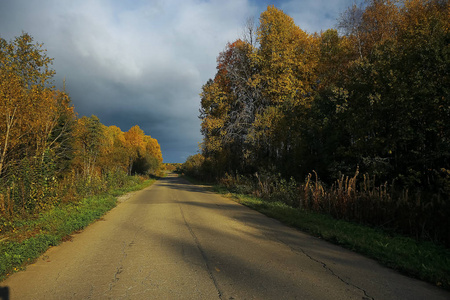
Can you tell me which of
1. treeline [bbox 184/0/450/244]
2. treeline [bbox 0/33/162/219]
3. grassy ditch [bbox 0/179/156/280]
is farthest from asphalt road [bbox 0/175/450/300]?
treeline [bbox 184/0/450/244]

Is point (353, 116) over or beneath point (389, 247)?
over

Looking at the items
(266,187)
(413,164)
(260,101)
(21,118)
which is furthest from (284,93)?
(21,118)


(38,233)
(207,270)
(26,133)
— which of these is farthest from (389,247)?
(26,133)

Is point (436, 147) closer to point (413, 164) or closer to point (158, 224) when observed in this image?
point (413, 164)

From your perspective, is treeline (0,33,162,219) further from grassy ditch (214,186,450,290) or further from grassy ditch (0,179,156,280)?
grassy ditch (214,186,450,290)

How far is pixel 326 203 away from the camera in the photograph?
10250mm

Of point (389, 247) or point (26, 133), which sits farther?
point (26, 133)

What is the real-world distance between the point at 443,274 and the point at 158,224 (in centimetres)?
726

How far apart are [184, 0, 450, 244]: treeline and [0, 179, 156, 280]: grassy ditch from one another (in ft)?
29.3

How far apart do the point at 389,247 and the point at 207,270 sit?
Result: 4.26 m

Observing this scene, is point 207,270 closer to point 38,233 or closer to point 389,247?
point 389,247

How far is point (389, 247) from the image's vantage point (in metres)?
5.71

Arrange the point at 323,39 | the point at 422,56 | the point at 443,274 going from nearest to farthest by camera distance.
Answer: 1. the point at 443,274
2. the point at 422,56
3. the point at 323,39

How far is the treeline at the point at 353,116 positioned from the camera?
8852mm
